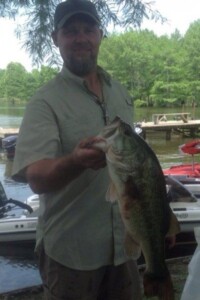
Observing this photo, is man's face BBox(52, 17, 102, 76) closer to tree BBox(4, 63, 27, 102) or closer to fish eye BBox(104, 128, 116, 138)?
fish eye BBox(104, 128, 116, 138)

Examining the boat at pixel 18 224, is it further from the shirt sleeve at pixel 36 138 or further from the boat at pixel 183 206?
the shirt sleeve at pixel 36 138

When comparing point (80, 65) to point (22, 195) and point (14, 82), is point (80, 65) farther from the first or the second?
point (14, 82)

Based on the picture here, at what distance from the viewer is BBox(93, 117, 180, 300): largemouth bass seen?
182 cm

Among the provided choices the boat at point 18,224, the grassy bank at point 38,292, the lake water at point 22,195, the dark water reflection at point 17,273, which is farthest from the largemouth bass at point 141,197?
the boat at point 18,224

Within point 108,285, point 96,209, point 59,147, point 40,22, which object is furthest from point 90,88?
point 40,22

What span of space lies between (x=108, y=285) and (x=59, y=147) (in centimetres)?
75

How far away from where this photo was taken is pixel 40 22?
4066mm

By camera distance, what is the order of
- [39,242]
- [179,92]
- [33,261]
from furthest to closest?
[179,92]
[33,261]
[39,242]

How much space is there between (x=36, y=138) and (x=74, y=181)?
268 mm

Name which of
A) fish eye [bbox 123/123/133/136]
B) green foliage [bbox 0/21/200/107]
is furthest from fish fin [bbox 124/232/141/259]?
green foliage [bbox 0/21/200/107]

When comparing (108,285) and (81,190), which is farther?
(108,285)

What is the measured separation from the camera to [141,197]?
197cm

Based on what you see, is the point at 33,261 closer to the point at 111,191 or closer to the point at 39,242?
the point at 39,242

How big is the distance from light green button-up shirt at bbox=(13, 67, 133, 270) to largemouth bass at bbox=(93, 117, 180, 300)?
0.21m
